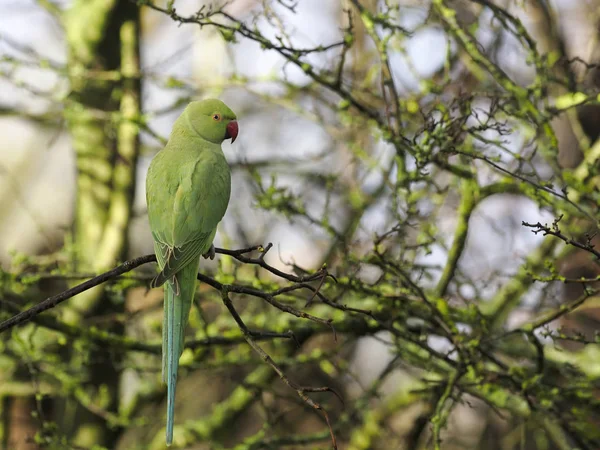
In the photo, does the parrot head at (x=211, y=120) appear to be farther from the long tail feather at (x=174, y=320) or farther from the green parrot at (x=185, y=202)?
the long tail feather at (x=174, y=320)

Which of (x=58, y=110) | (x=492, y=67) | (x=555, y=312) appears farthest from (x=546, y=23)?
(x=58, y=110)

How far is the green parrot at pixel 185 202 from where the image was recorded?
2.89m

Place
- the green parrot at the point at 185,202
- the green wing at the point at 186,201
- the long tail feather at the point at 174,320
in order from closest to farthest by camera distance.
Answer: the long tail feather at the point at 174,320
the green parrot at the point at 185,202
the green wing at the point at 186,201

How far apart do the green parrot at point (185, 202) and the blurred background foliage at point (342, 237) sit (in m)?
0.19

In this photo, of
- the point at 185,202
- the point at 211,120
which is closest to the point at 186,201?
the point at 185,202

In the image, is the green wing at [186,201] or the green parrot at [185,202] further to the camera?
the green wing at [186,201]

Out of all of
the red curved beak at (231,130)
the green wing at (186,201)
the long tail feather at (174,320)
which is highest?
the red curved beak at (231,130)

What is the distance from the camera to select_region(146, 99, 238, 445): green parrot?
2893mm

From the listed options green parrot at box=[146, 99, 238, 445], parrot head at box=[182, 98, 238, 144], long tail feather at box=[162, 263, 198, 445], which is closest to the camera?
long tail feather at box=[162, 263, 198, 445]

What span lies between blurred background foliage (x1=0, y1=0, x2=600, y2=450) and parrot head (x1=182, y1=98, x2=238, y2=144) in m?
0.38

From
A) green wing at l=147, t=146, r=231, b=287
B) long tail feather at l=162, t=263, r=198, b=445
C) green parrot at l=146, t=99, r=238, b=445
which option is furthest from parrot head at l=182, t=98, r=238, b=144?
long tail feather at l=162, t=263, r=198, b=445

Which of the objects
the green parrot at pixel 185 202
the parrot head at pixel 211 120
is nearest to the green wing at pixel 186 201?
the green parrot at pixel 185 202

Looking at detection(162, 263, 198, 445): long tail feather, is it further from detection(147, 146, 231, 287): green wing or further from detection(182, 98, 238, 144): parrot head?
detection(182, 98, 238, 144): parrot head

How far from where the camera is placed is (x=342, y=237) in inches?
165
